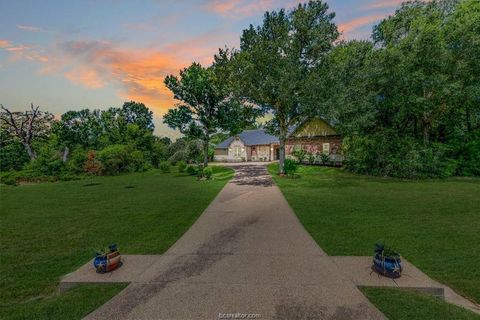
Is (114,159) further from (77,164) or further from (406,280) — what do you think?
(406,280)

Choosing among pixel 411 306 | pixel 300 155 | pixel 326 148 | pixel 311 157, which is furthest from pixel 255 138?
pixel 411 306

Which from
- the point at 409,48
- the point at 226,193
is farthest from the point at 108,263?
the point at 409,48

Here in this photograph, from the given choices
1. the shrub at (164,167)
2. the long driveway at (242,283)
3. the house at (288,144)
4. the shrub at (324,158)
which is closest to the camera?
the long driveway at (242,283)

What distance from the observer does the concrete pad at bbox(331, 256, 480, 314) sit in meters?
4.45

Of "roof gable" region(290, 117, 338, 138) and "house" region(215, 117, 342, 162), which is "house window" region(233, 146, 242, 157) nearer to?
"house" region(215, 117, 342, 162)

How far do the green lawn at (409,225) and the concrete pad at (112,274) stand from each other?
485cm

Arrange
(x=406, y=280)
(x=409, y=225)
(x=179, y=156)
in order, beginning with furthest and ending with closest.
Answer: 1. (x=179, y=156)
2. (x=409, y=225)
3. (x=406, y=280)

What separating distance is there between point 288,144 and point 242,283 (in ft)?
115

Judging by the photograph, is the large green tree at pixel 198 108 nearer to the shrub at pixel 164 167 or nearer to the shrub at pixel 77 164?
the shrub at pixel 164 167

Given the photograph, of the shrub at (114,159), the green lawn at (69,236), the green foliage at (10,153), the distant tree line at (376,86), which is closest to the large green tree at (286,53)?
the distant tree line at (376,86)

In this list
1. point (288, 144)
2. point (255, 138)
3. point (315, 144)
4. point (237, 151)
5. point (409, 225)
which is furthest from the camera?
point (237, 151)

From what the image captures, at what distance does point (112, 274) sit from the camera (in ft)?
17.0

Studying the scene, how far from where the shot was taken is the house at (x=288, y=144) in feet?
110

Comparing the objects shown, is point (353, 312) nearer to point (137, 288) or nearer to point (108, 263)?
point (137, 288)
